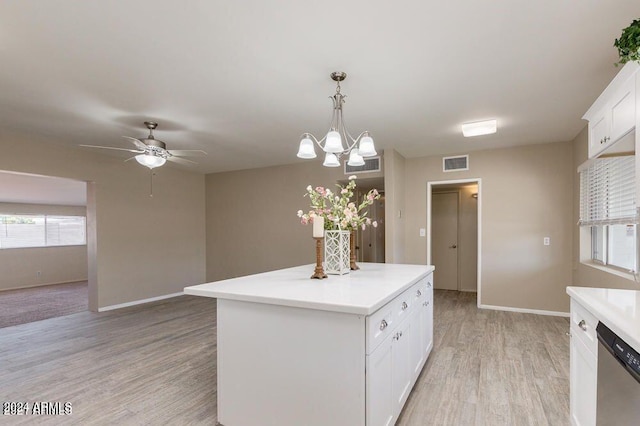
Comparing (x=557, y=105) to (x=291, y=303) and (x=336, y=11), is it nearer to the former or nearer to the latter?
(x=336, y=11)

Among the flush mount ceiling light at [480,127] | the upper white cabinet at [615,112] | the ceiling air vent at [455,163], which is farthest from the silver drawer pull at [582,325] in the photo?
the ceiling air vent at [455,163]

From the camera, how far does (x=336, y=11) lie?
5.96 feet

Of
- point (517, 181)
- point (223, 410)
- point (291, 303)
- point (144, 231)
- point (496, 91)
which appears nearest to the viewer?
point (291, 303)

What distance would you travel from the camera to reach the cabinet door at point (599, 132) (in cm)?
218

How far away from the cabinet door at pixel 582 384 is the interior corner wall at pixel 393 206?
9.80ft

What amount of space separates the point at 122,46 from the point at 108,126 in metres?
2.03

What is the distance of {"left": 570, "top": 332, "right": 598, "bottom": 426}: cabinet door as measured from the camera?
1.56 metres

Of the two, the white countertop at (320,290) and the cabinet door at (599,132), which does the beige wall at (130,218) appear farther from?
the cabinet door at (599,132)

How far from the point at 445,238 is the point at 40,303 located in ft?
25.7

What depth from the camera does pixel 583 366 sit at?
5.61ft

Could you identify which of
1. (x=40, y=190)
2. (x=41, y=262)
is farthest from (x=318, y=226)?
(x=41, y=262)

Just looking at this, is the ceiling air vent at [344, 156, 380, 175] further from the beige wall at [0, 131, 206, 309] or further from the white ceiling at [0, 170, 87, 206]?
the white ceiling at [0, 170, 87, 206]

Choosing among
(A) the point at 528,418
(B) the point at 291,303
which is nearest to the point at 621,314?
(A) the point at 528,418

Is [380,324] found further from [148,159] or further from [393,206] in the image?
[393,206]
